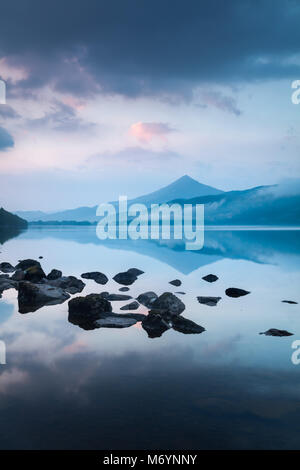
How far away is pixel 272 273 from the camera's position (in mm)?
32062

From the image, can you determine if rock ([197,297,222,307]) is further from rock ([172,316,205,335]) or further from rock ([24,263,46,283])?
rock ([24,263,46,283])

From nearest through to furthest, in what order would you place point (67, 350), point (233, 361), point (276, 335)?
point (233, 361), point (67, 350), point (276, 335)

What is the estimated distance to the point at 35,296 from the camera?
1891 centimetres

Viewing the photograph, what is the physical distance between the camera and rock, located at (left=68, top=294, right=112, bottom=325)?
15234mm

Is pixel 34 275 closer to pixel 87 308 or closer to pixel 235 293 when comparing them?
pixel 87 308

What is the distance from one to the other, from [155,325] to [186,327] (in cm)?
129

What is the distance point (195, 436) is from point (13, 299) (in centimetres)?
1591

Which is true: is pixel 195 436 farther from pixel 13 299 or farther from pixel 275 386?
pixel 13 299

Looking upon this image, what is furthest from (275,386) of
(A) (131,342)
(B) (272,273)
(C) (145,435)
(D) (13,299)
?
(B) (272,273)

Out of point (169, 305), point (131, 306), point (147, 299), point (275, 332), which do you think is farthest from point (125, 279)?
point (275, 332)

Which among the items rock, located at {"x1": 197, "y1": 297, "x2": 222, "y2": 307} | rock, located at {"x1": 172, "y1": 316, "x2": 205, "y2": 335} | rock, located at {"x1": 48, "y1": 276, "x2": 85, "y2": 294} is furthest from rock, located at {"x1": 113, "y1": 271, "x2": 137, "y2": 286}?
rock, located at {"x1": 172, "y1": 316, "x2": 205, "y2": 335}

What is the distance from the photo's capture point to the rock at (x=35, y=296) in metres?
18.2

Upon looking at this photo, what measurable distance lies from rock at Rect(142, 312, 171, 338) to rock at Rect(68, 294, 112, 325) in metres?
2.55
